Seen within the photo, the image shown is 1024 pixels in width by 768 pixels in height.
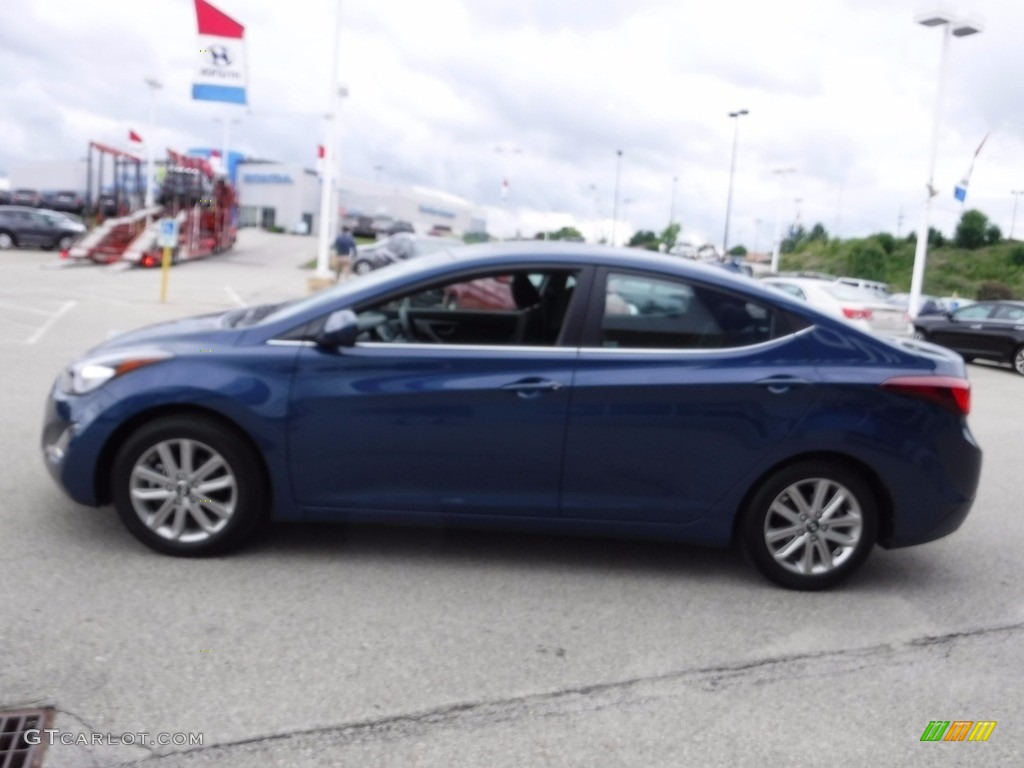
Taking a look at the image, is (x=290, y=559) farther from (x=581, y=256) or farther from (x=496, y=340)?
(x=581, y=256)

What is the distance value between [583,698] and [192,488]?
7.17 feet

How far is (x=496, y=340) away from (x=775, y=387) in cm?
136

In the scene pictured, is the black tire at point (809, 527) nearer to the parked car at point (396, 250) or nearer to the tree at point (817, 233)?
the parked car at point (396, 250)

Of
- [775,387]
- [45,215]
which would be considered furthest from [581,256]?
[45,215]

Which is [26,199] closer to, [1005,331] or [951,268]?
[1005,331]

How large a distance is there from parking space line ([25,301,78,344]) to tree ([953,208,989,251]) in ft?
210

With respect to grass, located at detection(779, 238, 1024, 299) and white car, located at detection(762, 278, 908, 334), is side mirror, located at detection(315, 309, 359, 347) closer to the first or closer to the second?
white car, located at detection(762, 278, 908, 334)

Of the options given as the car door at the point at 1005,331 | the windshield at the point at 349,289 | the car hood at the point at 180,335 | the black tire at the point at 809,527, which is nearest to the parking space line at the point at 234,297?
the car door at the point at 1005,331

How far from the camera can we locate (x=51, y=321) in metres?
16.3

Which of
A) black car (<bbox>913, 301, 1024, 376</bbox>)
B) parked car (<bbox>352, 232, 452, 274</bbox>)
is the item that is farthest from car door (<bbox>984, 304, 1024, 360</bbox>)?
parked car (<bbox>352, 232, 452, 274</bbox>)

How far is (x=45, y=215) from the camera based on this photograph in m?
Result: 38.5

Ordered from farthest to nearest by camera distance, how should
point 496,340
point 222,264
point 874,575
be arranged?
1. point 222,264
2. point 874,575
3. point 496,340

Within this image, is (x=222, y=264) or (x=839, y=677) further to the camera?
(x=222, y=264)

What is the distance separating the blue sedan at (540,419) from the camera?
5.00 meters
